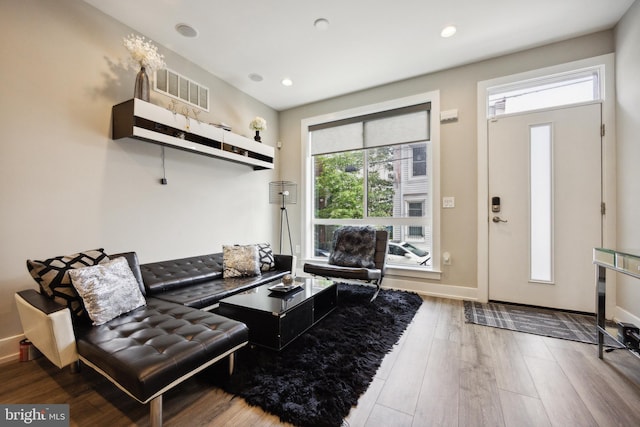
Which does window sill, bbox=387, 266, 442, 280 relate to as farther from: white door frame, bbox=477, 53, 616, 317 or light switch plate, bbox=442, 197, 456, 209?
light switch plate, bbox=442, 197, 456, 209

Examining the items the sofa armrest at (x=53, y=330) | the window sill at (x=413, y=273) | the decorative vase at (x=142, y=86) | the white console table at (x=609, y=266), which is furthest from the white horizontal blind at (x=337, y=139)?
the sofa armrest at (x=53, y=330)

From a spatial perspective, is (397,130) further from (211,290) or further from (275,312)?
(211,290)

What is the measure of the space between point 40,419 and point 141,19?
3213mm

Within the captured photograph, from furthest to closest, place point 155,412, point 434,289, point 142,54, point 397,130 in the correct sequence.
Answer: point 397,130 → point 434,289 → point 142,54 → point 155,412

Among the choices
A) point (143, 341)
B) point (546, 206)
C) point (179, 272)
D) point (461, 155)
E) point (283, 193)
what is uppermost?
point (461, 155)

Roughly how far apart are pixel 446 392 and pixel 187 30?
151 inches

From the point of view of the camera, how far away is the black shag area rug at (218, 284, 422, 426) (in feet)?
4.58

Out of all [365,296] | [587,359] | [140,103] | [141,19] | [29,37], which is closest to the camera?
[587,359]

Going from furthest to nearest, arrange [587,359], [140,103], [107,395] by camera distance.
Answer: [140,103]
[587,359]
[107,395]

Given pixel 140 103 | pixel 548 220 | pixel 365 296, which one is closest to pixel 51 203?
pixel 140 103

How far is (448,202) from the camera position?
340 cm

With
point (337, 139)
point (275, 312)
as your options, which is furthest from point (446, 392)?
point (337, 139)

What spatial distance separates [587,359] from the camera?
1886 millimetres

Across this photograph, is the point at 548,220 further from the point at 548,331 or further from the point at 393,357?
the point at 393,357
